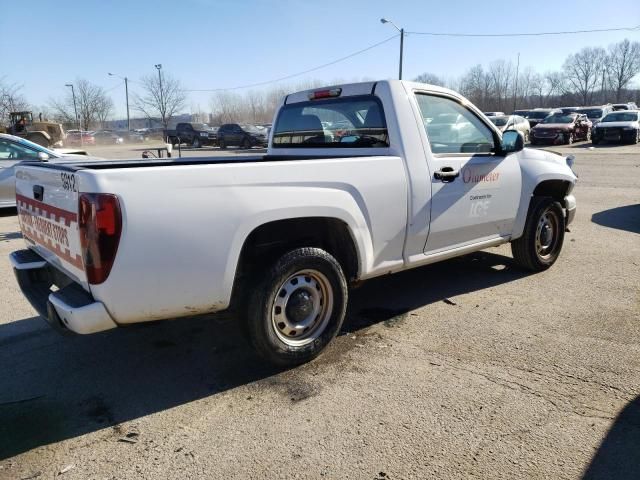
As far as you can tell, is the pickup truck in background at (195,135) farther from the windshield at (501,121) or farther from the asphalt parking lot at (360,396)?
the asphalt parking lot at (360,396)

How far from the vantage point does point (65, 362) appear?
11.7ft

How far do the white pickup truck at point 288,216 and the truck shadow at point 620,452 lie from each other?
174 centimetres

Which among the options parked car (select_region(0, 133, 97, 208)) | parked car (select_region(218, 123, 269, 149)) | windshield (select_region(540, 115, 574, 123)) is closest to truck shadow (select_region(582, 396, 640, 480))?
parked car (select_region(0, 133, 97, 208))

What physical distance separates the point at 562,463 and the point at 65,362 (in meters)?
3.21

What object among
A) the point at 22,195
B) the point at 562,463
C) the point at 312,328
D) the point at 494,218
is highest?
the point at 22,195

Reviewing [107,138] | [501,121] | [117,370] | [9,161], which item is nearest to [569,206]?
[117,370]

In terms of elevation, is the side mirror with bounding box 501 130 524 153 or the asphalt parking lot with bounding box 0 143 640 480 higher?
the side mirror with bounding box 501 130 524 153

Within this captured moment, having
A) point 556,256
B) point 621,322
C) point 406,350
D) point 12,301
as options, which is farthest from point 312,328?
point 556,256

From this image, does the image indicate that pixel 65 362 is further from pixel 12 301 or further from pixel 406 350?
pixel 406 350

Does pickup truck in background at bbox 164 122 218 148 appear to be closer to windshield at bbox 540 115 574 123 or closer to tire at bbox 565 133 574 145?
windshield at bbox 540 115 574 123

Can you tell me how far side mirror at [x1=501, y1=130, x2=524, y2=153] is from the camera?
15.4 ft

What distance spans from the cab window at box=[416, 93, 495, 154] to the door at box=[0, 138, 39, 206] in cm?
808

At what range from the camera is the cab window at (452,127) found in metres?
4.13

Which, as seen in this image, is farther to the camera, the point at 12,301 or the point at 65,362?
the point at 12,301
